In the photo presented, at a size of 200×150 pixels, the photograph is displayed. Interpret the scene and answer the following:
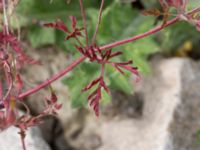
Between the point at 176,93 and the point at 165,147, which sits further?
the point at 176,93

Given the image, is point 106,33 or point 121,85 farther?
point 106,33

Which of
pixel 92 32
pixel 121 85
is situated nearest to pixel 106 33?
pixel 92 32

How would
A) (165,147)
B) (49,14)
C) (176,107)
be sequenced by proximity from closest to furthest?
(165,147), (176,107), (49,14)

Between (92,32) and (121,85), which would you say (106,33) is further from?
(121,85)

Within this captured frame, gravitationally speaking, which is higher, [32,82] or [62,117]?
[32,82]

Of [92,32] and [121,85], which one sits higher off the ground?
[92,32]

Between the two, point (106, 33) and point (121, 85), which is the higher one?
point (106, 33)

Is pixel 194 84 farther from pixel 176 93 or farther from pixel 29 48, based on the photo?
pixel 29 48

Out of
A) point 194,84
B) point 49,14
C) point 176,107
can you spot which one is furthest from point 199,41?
point 49,14
